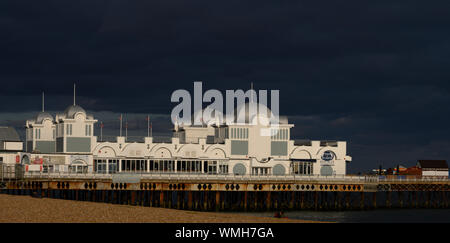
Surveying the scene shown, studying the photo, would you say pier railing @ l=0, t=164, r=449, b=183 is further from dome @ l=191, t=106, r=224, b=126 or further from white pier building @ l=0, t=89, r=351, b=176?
dome @ l=191, t=106, r=224, b=126

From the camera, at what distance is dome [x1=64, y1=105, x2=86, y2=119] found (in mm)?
96188

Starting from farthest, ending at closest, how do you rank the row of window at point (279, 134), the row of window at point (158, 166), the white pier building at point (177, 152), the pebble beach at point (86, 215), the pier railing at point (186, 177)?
the row of window at point (279, 134), the row of window at point (158, 166), the white pier building at point (177, 152), the pier railing at point (186, 177), the pebble beach at point (86, 215)

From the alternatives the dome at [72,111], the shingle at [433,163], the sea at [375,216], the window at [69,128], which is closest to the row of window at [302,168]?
the sea at [375,216]

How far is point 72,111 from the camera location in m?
96.6

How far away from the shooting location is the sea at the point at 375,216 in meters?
76.1

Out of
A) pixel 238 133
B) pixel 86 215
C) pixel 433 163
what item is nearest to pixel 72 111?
pixel 238 133

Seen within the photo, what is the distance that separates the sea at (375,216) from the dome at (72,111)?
2857 centimetres

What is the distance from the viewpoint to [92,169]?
9275 centimetres

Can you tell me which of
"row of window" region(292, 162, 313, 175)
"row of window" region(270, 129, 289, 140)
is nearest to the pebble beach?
"row of window" region(270, 129, 289, 140)

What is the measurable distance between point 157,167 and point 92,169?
873 cm

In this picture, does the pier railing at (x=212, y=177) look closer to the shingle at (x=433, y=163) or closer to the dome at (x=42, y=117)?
the dome at (x=42, y=117)

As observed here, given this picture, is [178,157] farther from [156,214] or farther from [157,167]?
[156,214]

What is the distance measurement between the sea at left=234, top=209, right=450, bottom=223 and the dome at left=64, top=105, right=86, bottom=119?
2857cm
